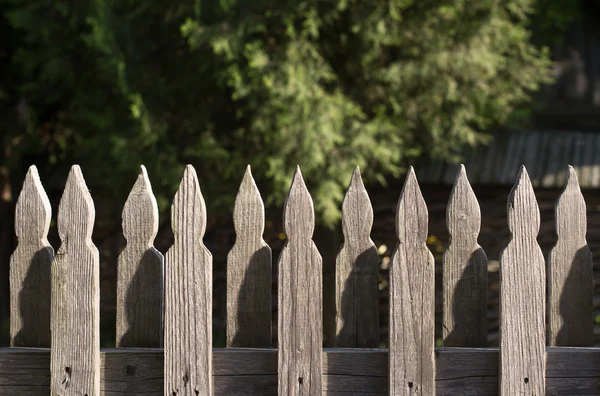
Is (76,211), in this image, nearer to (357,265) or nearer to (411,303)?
(357,265)

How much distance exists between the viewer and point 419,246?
2.39 metres

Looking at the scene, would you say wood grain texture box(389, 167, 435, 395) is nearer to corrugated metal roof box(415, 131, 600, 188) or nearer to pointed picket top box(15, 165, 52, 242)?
pointed picket top box(15, 165, 52, 242)

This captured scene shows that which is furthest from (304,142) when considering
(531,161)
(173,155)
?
(531,161)

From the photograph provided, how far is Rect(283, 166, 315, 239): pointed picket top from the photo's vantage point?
94.5 inches

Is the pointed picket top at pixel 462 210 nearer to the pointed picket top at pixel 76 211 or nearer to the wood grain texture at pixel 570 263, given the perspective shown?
the wood grain texture at pixel 570 263

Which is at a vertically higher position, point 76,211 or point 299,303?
point 76,211

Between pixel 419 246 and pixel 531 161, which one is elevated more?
pixel 531 161

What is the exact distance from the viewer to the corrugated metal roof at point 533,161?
10.1m

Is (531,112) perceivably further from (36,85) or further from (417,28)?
(36,85)

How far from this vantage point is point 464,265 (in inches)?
94.2


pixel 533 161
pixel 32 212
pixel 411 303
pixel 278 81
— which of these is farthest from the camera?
pixel 533 161

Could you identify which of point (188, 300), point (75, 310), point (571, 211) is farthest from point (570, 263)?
point (75, 310)

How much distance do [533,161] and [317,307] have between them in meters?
8.43

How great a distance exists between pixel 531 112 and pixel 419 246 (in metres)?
9.45
